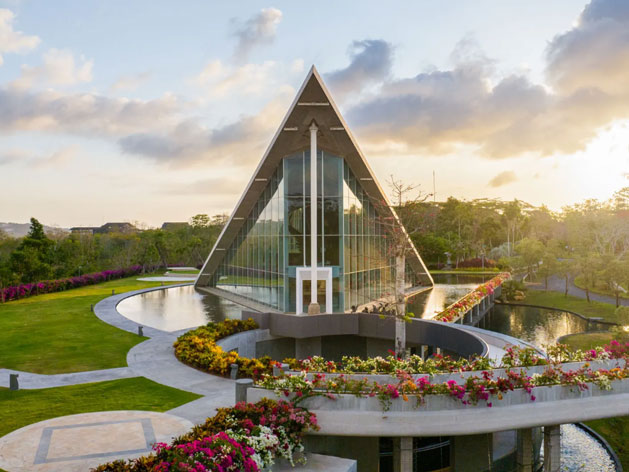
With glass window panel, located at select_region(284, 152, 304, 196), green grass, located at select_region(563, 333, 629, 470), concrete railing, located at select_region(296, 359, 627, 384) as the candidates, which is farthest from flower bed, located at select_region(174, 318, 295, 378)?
green grass, located at select_region(563, 333, 629, 470)

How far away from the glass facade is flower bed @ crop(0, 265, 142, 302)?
20388 millimetres

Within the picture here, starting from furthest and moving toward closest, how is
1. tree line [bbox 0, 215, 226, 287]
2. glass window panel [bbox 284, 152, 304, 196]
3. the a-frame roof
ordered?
1. tree line [bbox 0, 215, 226, 287]
2. glass window panel [bbox 284, 152, 304, 196]
3. the a-frame roof

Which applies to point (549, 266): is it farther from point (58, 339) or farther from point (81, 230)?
point (81, 230)

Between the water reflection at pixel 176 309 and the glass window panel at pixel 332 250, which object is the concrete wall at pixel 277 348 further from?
the water reflection at pixel 176 309

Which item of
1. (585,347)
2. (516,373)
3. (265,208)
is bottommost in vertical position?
(585,347)

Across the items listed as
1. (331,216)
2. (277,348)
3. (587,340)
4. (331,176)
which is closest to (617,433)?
(587,340)

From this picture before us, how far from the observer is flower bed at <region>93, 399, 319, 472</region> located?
23.3ft

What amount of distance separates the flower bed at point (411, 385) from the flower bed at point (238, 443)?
0.43 m

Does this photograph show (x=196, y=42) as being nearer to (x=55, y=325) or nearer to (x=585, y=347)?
(x=55, y=325)

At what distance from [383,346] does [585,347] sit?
399 inches

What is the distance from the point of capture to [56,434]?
9.77 metres

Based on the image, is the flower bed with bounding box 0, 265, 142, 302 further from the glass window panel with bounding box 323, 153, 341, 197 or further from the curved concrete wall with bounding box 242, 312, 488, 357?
the glass window panel with bounding box 323, 153, 341, 197

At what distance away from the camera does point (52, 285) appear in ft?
128

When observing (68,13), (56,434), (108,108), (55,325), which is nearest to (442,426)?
(56,434)
